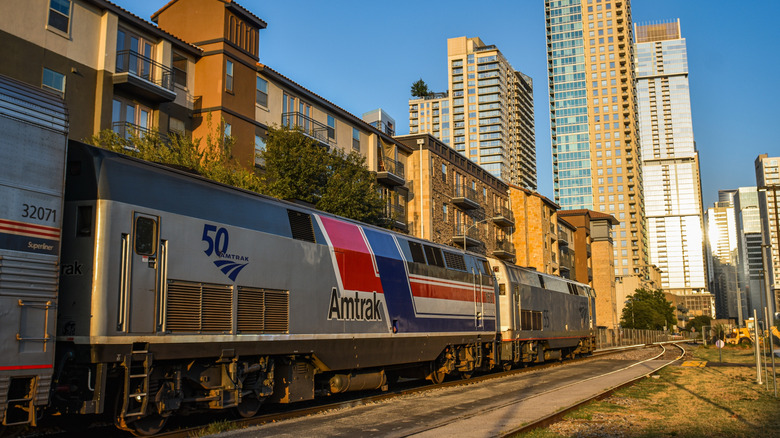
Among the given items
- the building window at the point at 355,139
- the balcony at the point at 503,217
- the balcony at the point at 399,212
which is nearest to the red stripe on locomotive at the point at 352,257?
the building window at the point at 355,139

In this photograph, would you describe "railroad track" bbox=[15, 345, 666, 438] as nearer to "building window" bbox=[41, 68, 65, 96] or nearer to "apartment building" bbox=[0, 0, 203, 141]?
"apartment building" bbox=[0, 0, 203, 141]

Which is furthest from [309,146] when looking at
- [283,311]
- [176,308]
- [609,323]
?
[609,323]

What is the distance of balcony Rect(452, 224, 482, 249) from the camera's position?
56.7m

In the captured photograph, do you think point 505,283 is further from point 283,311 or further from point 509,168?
point 509,168

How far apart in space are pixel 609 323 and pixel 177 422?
95.4 meters

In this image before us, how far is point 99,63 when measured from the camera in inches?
1094

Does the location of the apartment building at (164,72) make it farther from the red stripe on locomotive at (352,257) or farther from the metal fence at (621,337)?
the metal fence at (621,337)

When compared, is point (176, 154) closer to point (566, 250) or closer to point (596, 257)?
point (566, 250)

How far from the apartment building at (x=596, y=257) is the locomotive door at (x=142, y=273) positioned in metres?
87.7

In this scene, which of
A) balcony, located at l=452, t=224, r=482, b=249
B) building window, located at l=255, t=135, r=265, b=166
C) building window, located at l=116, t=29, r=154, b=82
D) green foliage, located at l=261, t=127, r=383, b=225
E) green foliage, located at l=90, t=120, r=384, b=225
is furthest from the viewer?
balcony, located at l=452, t=224, r=482, b=249

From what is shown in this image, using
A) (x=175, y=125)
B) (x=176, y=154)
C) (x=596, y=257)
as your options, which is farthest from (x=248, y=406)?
(x=596, y=257)

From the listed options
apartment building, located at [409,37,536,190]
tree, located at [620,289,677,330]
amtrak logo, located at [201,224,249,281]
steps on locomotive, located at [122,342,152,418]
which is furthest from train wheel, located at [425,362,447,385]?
apartment building, located at [409,37,536,190]

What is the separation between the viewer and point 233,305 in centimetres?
1283

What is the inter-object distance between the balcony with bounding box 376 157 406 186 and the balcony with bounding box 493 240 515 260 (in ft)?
64.9
